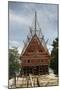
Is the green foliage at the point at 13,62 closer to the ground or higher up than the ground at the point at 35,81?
higher up

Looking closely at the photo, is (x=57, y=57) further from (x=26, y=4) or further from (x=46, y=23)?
(x=26, y=4)

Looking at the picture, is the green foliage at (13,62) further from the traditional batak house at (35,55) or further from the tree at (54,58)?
the tree at (54,58)

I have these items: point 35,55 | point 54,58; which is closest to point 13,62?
point 35,55

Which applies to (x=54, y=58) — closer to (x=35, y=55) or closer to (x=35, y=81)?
(x=35, y=55)

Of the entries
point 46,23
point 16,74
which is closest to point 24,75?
point 16,74

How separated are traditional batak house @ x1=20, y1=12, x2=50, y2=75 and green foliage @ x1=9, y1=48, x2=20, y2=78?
0.05m

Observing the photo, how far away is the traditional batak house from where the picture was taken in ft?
6.96

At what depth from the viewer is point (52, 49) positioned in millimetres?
2166

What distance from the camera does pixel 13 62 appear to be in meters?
2.10

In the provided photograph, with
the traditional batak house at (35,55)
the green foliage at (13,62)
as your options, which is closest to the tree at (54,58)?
the traditional batak house at (35,55)

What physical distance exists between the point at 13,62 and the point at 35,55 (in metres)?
0.24

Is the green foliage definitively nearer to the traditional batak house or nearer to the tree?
the traditional batak house

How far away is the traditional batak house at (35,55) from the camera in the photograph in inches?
83.5

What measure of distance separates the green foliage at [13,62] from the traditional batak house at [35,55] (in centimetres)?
5
